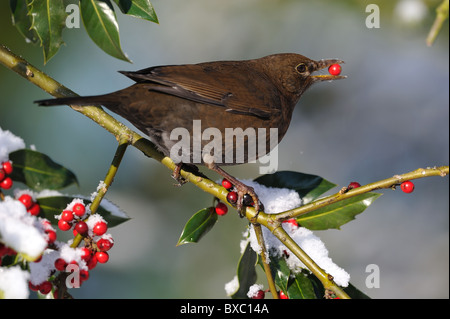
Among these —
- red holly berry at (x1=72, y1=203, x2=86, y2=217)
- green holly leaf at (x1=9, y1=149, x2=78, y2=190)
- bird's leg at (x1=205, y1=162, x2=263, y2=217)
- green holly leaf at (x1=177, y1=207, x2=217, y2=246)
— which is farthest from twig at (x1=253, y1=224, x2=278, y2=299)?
green holly leaf at (x1=9, y1=149, x2=78, y2=190)

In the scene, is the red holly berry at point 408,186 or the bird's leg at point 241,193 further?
the bird's leg at point 241,193

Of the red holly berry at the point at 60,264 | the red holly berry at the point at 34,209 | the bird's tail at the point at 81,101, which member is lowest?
the red holly berry at the point at 60,264

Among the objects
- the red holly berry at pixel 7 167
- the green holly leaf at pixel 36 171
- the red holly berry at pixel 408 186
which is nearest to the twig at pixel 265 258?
the red holly berry at pixel 408 186

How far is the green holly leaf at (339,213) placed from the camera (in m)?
2.48

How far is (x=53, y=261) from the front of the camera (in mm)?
2041

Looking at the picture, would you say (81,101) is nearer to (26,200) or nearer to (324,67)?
(26,200)

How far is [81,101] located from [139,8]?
19.0 inches

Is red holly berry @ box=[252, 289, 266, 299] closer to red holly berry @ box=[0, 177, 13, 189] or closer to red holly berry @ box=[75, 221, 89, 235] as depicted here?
red holly berry @ box=[75, 221, 89, 235]

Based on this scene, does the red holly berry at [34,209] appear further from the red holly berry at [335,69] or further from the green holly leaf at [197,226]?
the red holly berry at [335,69]

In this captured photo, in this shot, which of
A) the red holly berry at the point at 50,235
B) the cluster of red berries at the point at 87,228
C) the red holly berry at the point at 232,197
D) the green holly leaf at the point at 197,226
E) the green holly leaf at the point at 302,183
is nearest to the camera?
the red holly berry at the point at 50,235

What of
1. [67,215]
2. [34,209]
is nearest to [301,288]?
[67,215]

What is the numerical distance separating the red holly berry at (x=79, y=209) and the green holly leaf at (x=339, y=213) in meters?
1.10

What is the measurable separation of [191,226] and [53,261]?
2.29 feet
